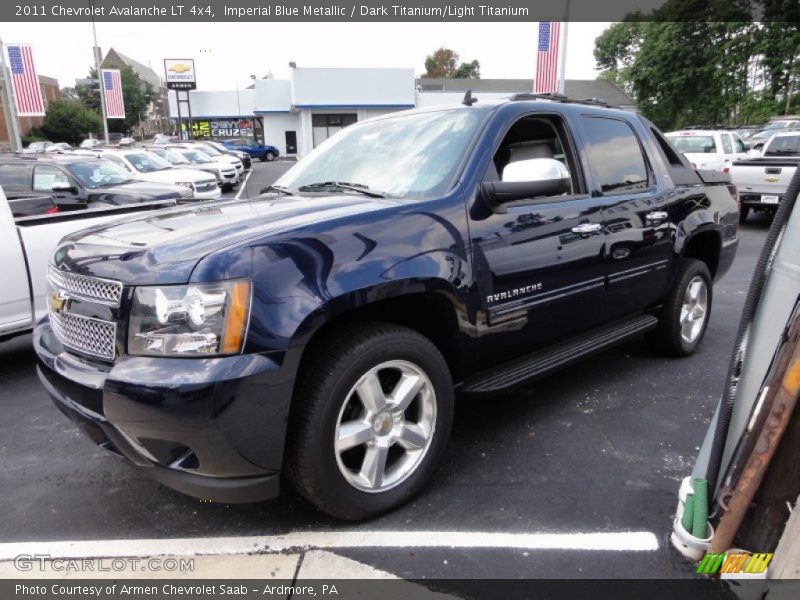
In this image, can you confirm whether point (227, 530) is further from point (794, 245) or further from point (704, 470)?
point (794, 245)

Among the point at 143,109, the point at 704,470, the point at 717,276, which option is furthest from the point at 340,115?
the point at 143,109

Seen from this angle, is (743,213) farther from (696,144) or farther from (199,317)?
(199,317)

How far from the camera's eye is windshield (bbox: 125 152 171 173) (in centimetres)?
1599

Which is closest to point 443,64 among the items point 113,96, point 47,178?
point 113,96

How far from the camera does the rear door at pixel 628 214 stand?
142 inches

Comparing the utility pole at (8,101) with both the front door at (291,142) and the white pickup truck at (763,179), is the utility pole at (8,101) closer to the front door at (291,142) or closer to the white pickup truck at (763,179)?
the white pickup truck at (763,179)

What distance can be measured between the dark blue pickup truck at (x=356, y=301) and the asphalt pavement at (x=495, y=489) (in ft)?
1.04

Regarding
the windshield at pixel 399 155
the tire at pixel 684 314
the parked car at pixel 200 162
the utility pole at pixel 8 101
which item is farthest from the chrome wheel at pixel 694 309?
the utility pole at pixel 8 101

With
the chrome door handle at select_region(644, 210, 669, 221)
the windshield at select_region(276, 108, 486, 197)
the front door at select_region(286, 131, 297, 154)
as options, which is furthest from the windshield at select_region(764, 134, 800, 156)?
the front door at select_region(286, 131, 297, 154)

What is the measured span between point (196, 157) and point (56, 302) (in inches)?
829

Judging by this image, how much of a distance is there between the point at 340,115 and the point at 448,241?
39.2 meters

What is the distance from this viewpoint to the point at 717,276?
4887 mm

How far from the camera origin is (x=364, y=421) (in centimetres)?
248

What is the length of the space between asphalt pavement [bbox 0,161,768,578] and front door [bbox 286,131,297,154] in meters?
45.8
